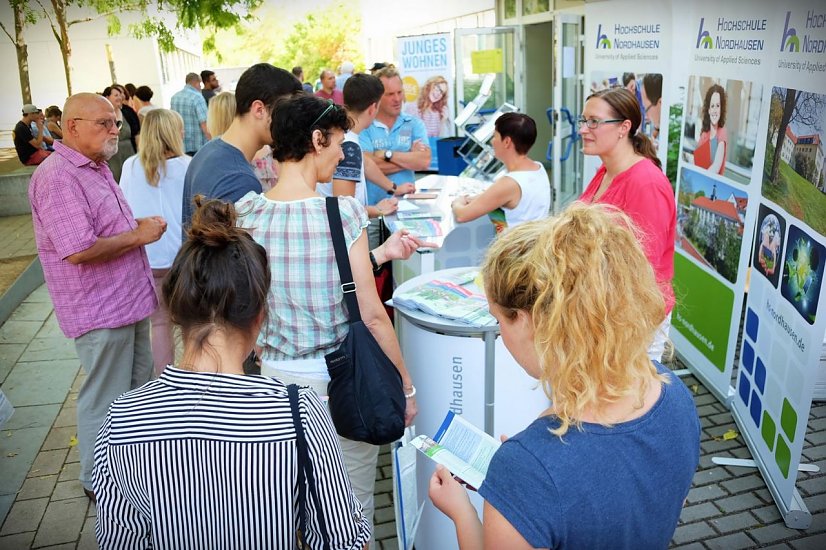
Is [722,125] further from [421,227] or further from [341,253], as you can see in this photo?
[341,253]

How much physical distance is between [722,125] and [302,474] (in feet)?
10.9

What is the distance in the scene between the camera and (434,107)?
977 cm

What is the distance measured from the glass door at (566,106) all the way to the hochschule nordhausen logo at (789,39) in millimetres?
4371

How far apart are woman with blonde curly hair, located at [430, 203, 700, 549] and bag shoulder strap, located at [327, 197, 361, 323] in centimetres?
86

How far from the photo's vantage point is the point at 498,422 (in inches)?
97.1

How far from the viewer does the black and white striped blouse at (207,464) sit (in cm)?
124

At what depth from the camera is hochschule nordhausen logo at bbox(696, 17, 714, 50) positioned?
3.77 m

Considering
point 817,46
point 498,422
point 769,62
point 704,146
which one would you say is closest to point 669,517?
point 498,422

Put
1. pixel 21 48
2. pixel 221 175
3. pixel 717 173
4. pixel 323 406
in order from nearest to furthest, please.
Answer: pixel 323 406 → pixel 221 175 → pixel 717 173 → pixel 21 48

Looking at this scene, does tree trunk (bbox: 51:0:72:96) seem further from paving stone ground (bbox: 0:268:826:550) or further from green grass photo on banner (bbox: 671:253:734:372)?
green grass photo on banner (bbox: 671:253:734:372)

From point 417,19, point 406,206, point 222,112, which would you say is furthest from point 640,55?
point 417,19

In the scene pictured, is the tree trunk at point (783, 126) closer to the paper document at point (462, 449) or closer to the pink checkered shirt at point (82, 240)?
the paper document at point (462, 449)

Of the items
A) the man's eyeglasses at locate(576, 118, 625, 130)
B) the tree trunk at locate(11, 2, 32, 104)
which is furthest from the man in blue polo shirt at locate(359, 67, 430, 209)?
the tree trunk at locate(11, 2, 32, 104)

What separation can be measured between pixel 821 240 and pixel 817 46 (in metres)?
0.78
